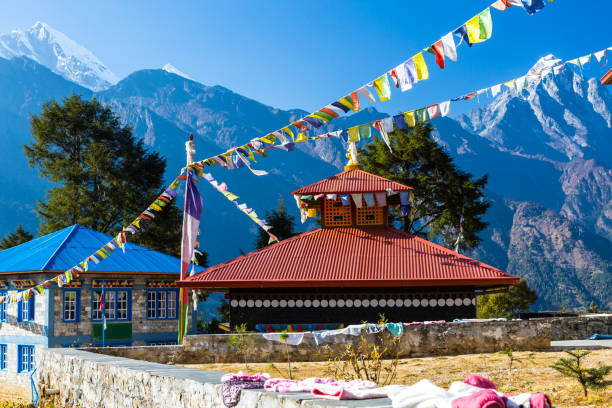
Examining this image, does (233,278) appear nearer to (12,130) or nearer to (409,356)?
(409,356)

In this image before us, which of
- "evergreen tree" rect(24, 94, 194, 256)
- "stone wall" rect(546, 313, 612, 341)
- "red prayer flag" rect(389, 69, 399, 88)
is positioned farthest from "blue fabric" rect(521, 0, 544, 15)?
"evergreen tree" rect(24, 94, 194, 256)

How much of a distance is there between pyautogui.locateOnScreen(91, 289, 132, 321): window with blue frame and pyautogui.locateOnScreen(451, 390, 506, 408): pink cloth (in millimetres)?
25081

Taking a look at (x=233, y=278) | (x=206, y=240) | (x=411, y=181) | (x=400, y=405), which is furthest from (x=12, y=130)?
(x=400, y=405)

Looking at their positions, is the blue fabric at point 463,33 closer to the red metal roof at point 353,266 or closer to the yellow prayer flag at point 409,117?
the yellow prayer flag at point 409,117

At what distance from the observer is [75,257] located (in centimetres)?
2811

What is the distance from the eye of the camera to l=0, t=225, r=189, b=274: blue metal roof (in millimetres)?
27281

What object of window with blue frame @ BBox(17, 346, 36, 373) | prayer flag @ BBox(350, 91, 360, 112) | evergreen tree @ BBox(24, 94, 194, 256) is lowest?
window with blue frame @ BBox(17, 346, 36, 373)

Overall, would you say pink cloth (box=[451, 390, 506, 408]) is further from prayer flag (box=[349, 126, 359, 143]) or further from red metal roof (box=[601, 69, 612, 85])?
red metal roof (box=[601, 69, 612, 85])

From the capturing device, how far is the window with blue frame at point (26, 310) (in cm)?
2723

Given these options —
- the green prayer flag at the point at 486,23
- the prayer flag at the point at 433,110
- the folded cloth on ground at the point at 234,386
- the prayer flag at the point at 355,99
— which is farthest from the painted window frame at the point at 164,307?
the folded cloth on ground at the point at 234,386

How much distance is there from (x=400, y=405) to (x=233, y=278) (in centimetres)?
1677

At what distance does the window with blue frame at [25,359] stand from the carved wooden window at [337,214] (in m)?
14.1

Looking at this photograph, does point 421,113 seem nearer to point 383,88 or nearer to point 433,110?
point 433,110

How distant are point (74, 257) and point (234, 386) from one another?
77.8 feet
